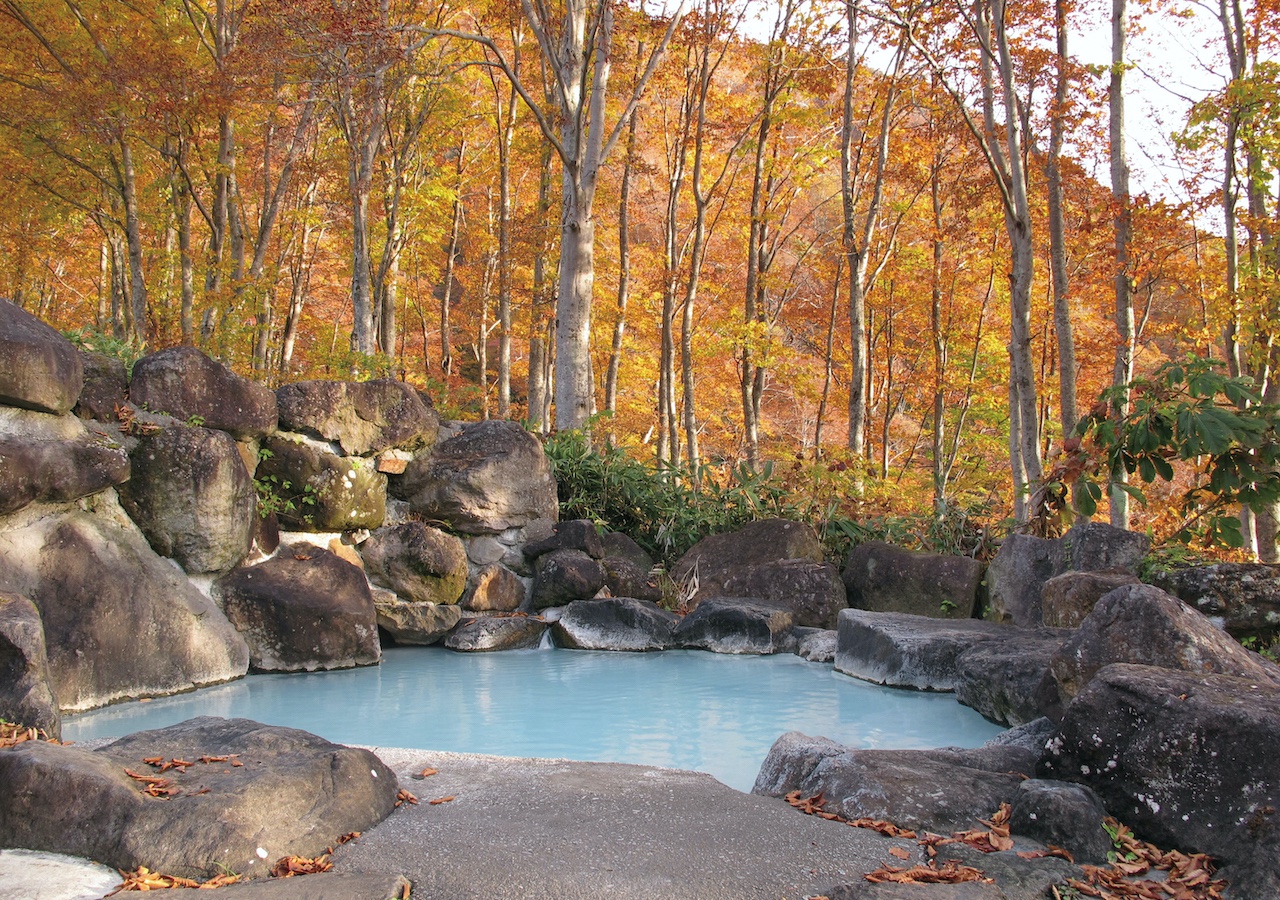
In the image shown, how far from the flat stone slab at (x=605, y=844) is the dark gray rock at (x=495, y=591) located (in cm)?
548

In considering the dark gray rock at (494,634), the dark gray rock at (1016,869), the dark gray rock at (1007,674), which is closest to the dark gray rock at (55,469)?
the dark gray rock at (494,634)

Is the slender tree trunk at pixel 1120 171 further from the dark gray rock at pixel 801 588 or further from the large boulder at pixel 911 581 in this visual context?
the dark gray rock at pixel 801 588

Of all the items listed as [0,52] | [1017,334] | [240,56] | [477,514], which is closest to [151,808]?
[477,514]

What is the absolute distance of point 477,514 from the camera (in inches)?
378

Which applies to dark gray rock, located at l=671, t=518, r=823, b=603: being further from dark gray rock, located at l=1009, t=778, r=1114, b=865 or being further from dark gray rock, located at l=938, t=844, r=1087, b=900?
dark gray rock, located at l=938, t=844, r=1087, b=900

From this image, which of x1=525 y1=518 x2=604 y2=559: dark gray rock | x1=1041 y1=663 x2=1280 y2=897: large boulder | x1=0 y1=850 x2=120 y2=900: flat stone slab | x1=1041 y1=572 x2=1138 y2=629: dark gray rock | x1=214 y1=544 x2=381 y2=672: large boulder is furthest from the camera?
x1=525 y1=518 x2=604 y2=559: dark gray rock

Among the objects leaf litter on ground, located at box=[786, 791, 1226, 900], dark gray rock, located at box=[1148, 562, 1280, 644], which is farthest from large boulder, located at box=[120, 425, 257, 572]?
dark gray rock, located at box=[1148, 562, 1280, 644]

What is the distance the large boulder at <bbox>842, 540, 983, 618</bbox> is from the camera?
29.0 feet

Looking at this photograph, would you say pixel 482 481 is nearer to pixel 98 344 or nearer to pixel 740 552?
pixel 740 552

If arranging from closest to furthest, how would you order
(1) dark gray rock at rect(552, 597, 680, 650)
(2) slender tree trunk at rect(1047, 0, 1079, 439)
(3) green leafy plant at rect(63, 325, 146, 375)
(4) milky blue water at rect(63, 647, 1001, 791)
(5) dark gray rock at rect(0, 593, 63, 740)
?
(5) dark gray rock at rect(0, 593, 63, 740) < (4) milky blue water at rect(63, 647, 1001, 791) < (3) green leafy plant at rect(63, 325, 146, 375) < (1) dark gray rock at rect(552, 597, 680, 650) < (2) slender tree trunk at rect(1047, 0, 1079, 439)

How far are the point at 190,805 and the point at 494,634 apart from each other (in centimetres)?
584

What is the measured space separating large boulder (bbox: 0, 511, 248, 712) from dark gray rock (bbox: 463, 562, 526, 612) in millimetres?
2831

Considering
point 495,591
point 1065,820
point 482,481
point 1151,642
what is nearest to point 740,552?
point 495,591

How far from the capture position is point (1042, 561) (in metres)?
7.93
